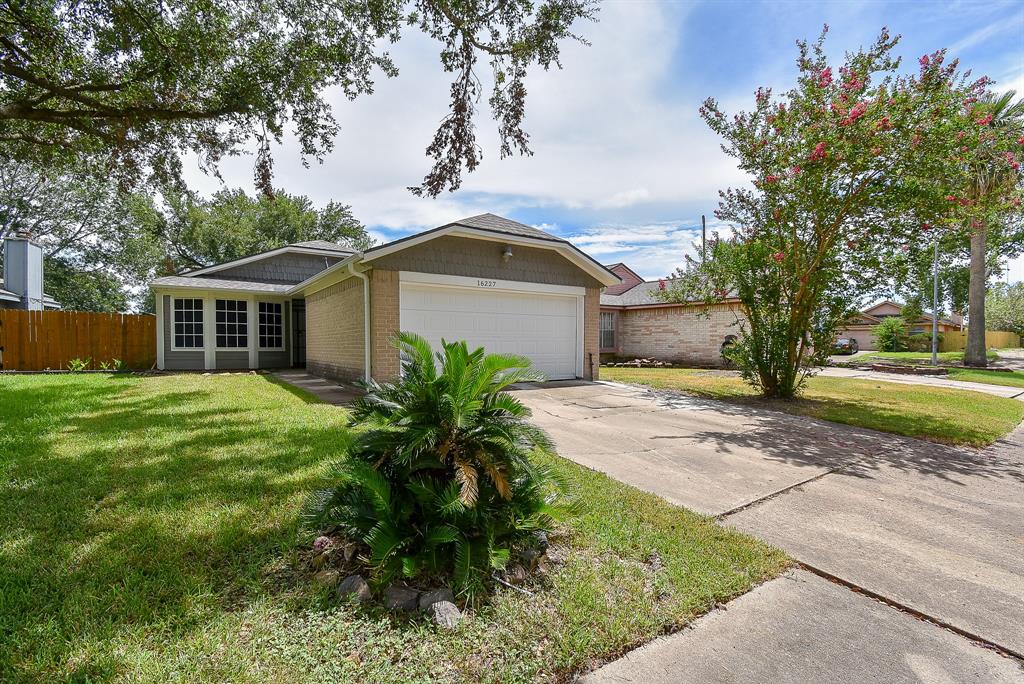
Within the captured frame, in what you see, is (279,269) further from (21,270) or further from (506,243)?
(506,243)

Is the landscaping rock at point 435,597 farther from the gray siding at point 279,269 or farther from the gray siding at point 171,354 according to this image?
the gray siding at point 279,269

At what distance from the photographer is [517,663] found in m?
1.94

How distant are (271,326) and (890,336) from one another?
32.4 metres

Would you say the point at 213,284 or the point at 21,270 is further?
the point at 21,270

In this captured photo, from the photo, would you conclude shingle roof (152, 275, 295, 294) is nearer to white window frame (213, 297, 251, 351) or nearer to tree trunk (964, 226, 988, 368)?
white window frame (213, 297, 251, 351)

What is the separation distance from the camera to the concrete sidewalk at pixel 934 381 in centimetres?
1089

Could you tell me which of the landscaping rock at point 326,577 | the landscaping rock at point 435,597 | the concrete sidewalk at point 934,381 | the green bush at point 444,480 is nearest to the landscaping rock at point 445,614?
the landscaping rock at point 435,597

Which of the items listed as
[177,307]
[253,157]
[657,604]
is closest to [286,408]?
[253,157]

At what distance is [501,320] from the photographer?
10516 mm

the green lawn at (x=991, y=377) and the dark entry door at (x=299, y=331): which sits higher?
the dark entry door at (x=299, y=331)

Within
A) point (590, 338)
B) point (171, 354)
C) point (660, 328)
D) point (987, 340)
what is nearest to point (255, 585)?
point (590, 338)

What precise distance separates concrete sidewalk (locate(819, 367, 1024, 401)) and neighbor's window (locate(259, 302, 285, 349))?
16.2 m

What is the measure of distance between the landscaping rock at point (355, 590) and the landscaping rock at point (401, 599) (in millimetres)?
97

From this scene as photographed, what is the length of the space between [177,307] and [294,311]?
3226 millimetres
